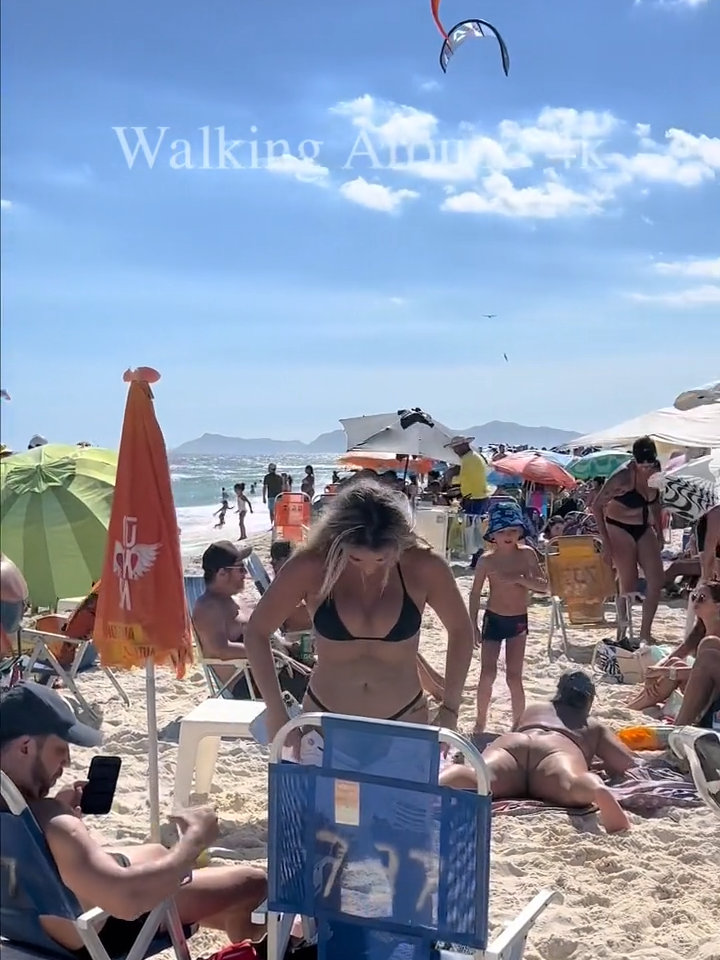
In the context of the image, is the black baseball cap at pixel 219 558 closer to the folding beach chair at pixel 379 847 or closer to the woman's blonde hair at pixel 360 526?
the woman's blonde hair at pixel 360 526

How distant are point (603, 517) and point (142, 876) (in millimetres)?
5246

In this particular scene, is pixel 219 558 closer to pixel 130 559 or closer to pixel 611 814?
pixel 130 559

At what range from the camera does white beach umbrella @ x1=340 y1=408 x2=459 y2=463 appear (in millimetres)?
11547

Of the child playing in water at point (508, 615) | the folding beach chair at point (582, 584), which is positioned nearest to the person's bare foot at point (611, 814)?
the child playing in water at point (508, 615)

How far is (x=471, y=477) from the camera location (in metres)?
11.6

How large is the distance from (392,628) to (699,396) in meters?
5.42

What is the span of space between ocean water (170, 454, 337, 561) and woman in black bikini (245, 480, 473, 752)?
8.83 meters

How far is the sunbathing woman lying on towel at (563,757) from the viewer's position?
11.2 feet

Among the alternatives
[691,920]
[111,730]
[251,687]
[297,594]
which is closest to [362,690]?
[297,594]

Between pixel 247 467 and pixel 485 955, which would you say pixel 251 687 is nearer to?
pixel 485 955

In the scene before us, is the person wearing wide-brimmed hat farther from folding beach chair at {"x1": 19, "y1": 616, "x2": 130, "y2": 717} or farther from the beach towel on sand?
the beach towel on sand

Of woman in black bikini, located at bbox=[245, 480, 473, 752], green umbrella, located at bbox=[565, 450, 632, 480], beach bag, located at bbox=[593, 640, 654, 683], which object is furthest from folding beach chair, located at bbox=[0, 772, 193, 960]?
green umbrella, located at bbox=[565, 450, 632, 480]

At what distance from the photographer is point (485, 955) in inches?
69.6

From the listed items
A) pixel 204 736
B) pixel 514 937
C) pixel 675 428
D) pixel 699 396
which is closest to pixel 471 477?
pixel 675 428
